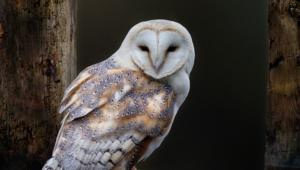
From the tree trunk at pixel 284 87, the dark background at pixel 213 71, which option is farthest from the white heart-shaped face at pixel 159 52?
the dark background at pixel 213 71

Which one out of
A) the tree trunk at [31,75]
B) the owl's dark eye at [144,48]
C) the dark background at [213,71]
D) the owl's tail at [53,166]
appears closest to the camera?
the owl's tail at [53,166]

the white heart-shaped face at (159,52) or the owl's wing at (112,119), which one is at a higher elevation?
the white heart-shaped face at (159,52)

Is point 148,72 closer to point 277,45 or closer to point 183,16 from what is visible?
point 277,45

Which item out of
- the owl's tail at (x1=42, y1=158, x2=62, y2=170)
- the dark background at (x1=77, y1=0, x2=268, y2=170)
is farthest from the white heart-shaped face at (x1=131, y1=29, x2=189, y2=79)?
the dark background at (x1=77, y1=0, x2=268, y2=170)

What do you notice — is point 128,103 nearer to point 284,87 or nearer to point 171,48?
point 171,48

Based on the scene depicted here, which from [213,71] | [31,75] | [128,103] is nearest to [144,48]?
[128,103]

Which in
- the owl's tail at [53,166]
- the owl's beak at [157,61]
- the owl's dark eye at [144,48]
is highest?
the owl's dark eye at [144,48]

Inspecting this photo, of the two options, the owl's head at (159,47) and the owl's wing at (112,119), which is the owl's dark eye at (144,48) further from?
the owl's wing at (112,119)
